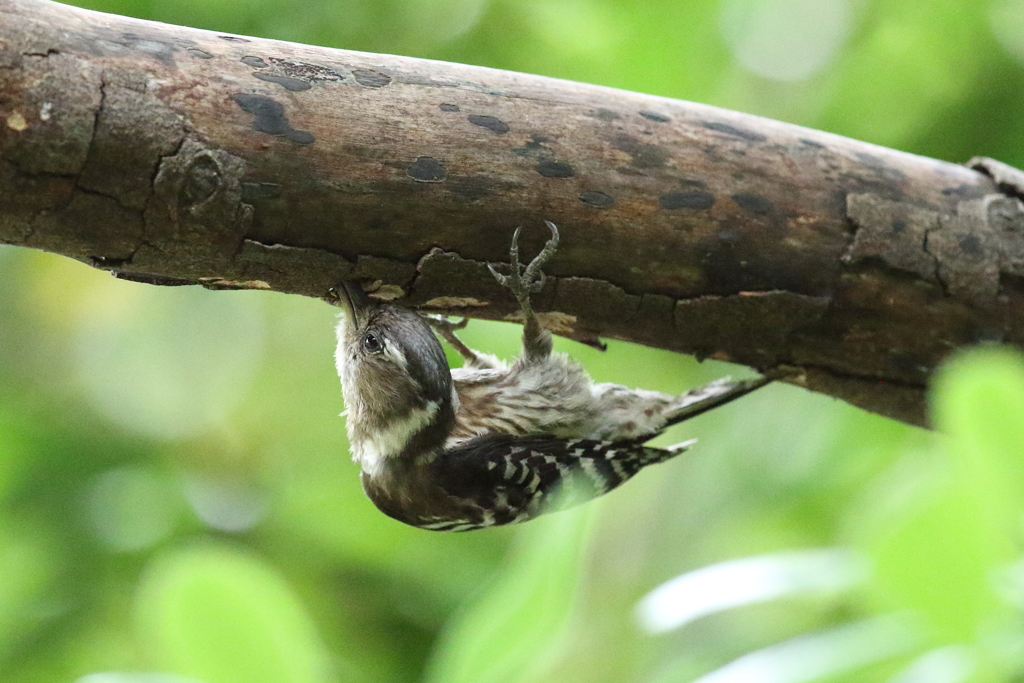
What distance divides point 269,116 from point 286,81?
3.5 inches

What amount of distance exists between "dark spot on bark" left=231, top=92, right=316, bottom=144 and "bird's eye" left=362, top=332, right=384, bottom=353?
2.06 feet

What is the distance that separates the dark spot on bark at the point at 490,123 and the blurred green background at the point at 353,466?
148 cm

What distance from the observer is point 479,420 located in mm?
2564

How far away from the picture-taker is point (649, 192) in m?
1.92

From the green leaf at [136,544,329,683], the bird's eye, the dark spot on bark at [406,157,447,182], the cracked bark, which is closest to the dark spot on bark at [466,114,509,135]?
the cracked bark

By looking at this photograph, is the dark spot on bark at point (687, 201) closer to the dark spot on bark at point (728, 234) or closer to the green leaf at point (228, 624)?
the dark spot on bark at point (728, 234)

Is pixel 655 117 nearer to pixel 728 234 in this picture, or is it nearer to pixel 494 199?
pixel 728 234

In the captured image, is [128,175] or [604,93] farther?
[604,93]

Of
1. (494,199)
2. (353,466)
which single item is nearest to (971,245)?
(494,199)

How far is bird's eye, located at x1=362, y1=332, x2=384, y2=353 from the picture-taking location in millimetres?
2203

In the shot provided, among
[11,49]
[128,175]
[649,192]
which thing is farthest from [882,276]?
[11,49]

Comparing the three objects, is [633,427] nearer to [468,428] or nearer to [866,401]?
[468,428]

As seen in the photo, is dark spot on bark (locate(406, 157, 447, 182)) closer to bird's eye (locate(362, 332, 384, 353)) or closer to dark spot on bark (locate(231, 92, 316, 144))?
dark spot on bark (locate(231, 92, 316, 144))

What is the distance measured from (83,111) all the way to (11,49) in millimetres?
139
